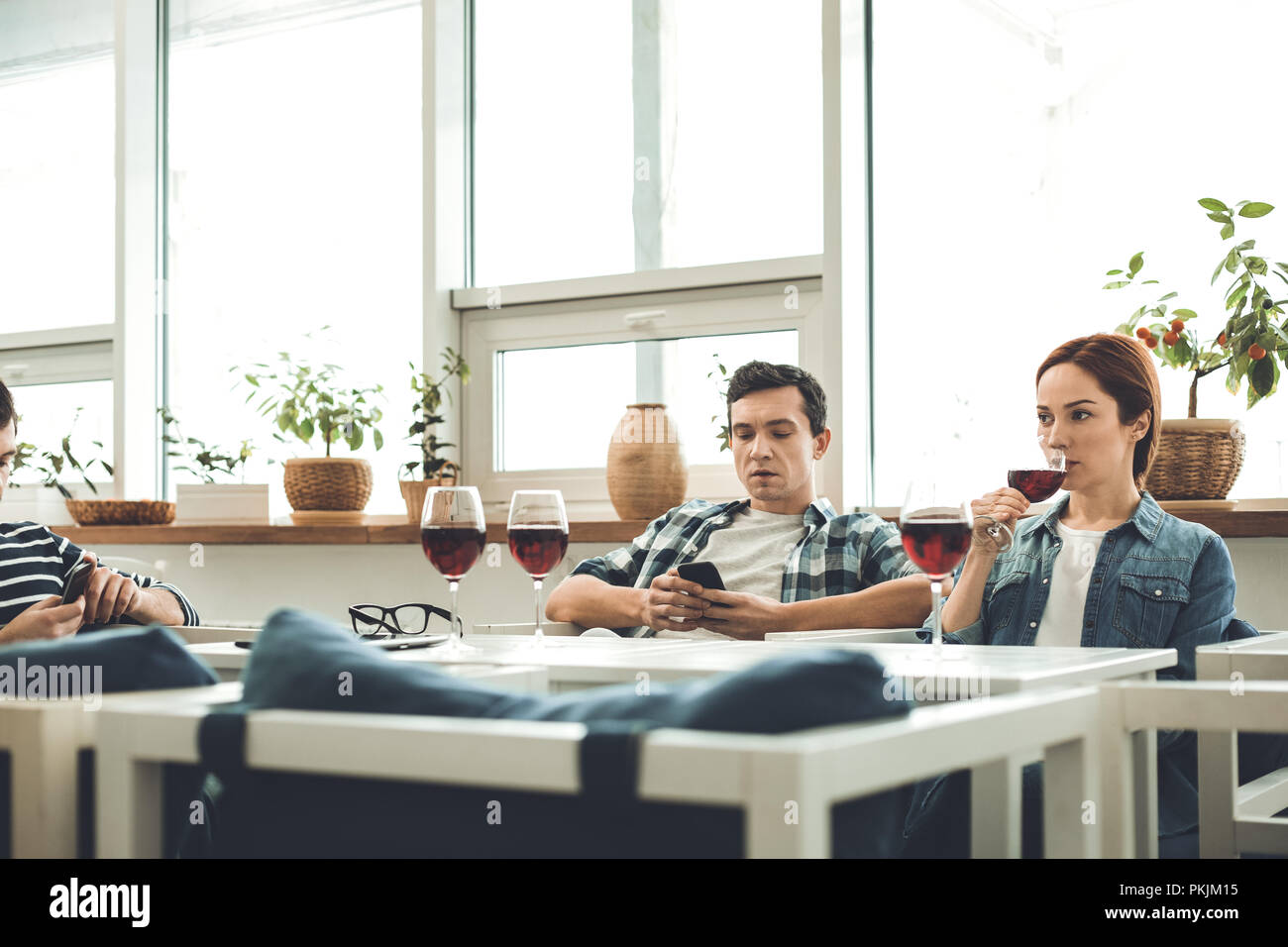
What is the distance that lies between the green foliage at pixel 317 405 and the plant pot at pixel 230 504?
0.20 m

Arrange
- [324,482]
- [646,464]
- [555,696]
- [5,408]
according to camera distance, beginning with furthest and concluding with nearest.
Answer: [324,482] < [646,464] < [5,408] < [555,696]

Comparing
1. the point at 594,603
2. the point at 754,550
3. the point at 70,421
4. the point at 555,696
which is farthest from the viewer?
the point at 70,421

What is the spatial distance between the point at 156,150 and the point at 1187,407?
340 centimetres

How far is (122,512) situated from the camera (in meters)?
3.85

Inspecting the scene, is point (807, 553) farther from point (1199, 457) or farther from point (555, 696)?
point (555, 696)

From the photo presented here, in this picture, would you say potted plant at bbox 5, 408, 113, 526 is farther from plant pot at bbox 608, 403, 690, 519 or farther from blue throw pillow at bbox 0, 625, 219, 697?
blue throw pillow at bbox 0, 625, 219, 697

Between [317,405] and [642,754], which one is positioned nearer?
[642,754]

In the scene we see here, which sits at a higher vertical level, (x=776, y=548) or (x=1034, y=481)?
(x=1034, y=481)

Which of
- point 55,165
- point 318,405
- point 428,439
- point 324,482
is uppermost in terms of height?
point 55,165

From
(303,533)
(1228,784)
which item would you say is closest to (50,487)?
(303,533)

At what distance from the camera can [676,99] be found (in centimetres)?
356

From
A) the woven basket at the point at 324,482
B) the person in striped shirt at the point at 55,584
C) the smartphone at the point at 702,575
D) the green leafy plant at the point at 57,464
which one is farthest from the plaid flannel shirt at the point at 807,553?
the green leafy plant at the point at 57,464

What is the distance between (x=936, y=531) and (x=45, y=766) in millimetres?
880

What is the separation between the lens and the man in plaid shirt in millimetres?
2248
